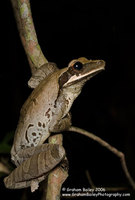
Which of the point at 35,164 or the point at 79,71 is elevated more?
the point at 79,71

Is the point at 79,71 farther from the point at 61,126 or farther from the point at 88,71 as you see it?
the point at 61,126

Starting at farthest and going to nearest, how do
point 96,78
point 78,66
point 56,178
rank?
point 96,78, point 78,66, point 56,178

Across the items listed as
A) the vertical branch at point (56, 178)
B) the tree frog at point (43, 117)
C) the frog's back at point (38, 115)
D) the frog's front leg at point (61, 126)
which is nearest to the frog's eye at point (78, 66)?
the tree frog at point (43, 117)

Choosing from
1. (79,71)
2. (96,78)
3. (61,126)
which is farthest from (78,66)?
(96,78)

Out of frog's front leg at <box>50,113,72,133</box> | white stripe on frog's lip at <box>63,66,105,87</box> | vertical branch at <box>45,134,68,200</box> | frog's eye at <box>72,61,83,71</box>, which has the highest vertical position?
frog's eye at <box>72,61,83,71</box>

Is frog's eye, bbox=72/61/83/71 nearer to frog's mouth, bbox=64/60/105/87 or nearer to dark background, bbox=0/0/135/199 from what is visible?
frog's mouth, bbox=64/60/105/87

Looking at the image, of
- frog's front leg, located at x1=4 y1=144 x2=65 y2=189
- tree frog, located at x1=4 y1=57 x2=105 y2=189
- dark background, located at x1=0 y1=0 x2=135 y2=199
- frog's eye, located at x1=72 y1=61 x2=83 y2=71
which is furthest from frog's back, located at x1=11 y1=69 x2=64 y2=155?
dark background, located at x1=0 y1=0 x2=135 y2=199

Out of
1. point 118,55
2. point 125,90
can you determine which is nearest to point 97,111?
point 125,90
